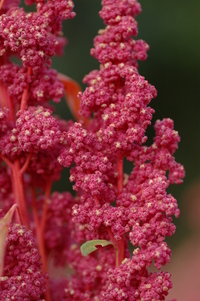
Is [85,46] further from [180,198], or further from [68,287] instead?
[68,287]

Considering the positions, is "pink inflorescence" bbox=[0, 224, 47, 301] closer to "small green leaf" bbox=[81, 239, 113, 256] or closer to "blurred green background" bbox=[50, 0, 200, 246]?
"small green leaf" bbox=[81, 239, 113, 256]

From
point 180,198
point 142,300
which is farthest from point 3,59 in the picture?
point 180,198

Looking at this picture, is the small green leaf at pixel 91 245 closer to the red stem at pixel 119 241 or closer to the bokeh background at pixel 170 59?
the red stem at pixel 119 241

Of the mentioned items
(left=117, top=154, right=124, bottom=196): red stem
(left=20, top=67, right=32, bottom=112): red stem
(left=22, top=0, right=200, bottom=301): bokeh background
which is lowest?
(left=117, top=154, right=124, bottom=196): red stem

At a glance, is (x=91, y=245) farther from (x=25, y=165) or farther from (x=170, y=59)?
(x=170, y=59)

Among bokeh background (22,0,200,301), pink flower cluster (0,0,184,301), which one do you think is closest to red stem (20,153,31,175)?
pink flower cluster (0,0,184,301)

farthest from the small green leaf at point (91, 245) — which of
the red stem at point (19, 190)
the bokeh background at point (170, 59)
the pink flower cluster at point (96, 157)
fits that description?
the bokeh background at point (170, 59)

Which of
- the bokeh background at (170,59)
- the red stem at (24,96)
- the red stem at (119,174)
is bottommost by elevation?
the red stem at (119,174)
